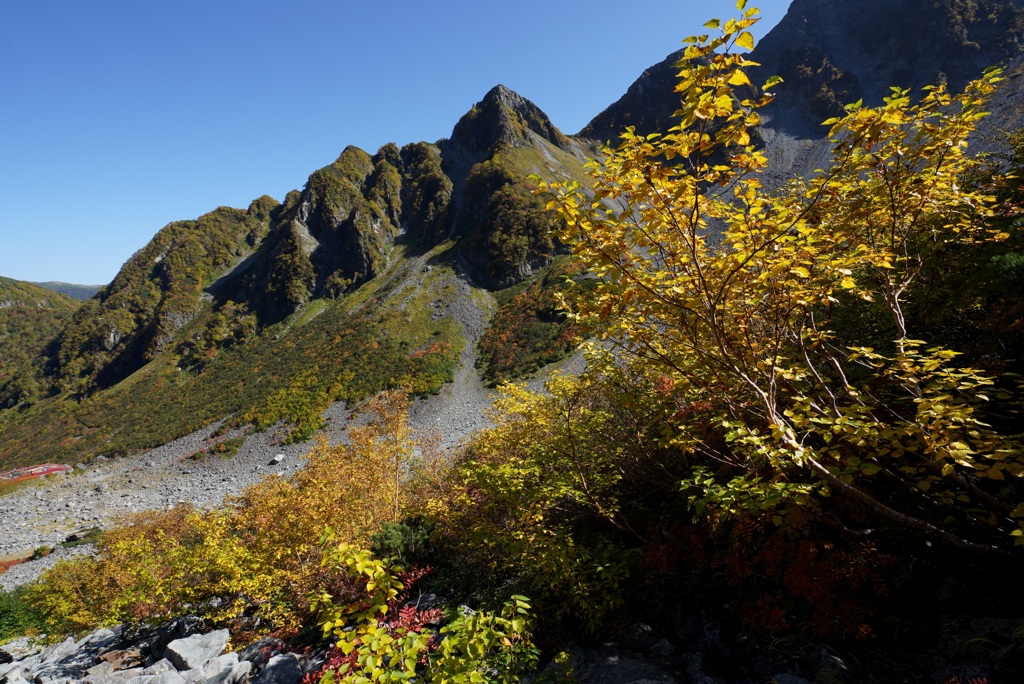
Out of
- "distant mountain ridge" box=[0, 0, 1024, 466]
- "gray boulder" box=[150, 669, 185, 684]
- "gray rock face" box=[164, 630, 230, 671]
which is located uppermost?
"distant mountain ridge" box=[0, 0, 1024, 466]

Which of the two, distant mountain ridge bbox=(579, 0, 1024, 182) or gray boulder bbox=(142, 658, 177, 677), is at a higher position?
distant mountain ridge bbox=(579, 0, 1024, 182)

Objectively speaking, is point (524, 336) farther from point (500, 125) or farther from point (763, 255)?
point (500, 125)

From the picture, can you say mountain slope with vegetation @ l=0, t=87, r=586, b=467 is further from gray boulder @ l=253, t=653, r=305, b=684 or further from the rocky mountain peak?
gray boulder @ l=253, t=653, r=305, b=684

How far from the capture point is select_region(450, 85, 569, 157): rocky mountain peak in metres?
74.2

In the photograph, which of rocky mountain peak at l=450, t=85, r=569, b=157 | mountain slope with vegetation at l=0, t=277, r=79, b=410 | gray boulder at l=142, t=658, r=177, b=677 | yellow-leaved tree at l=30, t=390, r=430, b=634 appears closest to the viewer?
gray boulder at l=142, t=658, r=177, b=677

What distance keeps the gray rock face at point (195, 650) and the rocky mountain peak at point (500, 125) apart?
249 ft

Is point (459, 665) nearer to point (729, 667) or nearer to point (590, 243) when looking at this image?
point (590, 243)

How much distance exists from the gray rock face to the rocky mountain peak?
75.7m

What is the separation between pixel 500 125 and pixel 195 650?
8143cm

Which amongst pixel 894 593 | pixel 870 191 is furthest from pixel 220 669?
pixel 870 191

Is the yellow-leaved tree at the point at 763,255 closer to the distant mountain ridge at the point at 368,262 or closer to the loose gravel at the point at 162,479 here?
the loose gravel at the point at 162,479

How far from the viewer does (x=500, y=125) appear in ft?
244

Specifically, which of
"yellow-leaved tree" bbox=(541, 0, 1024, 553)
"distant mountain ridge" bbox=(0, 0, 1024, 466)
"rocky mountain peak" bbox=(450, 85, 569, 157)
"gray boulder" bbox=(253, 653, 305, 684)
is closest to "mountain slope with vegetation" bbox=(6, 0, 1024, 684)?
"yellow-leaved tree" bbox=(541, 0, 1024, 553)

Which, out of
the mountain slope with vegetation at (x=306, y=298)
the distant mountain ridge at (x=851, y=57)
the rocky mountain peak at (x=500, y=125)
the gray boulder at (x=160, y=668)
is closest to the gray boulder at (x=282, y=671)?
the gray boulder at (x=160, y=668)
